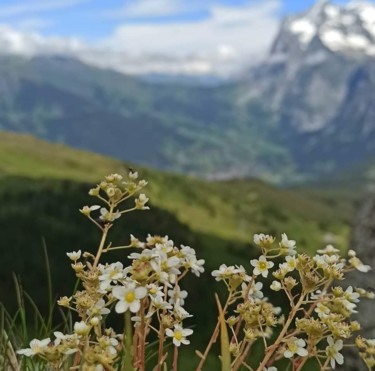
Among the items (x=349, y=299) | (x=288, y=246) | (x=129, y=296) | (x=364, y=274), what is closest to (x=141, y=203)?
(x=129, y=296)

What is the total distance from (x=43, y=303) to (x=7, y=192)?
48212 mm

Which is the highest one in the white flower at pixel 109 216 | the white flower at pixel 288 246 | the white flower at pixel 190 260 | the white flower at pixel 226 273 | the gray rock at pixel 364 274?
the white flower at pixel 109 216

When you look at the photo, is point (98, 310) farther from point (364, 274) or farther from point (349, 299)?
point (364, 274)

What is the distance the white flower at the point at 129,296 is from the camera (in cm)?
291

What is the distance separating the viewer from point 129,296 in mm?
3004

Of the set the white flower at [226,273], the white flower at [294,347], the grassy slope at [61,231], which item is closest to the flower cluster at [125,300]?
the white flower at [226,273]

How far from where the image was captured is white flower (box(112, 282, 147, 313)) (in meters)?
2.91

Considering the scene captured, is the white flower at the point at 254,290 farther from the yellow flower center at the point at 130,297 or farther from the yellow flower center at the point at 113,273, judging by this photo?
the yellow flower center at the point at 130,297

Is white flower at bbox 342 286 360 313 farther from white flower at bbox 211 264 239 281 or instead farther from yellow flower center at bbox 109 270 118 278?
yellow flower center at bbox 109 270 118 278

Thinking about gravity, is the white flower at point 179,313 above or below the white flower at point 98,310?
below

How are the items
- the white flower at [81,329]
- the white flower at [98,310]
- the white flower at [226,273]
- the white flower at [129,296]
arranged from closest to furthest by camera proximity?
the white flower at [129,296], the white flower at [81,329], the white flower at [98,310], the white flower at [226,273]

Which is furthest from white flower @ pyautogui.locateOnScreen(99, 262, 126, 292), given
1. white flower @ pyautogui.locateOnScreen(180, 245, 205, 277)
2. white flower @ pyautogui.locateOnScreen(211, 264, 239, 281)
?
white flower @ pyautogui.locateOnScreen(211, 264, 239, 281)

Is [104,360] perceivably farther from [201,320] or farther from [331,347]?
[201,320]

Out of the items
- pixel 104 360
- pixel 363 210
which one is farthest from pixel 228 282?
pixel 363 210
